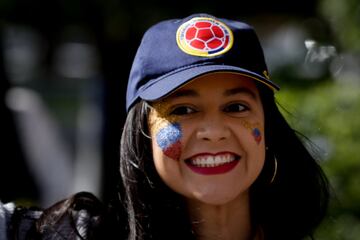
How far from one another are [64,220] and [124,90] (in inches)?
194

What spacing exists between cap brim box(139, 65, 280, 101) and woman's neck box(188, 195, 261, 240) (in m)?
0.40

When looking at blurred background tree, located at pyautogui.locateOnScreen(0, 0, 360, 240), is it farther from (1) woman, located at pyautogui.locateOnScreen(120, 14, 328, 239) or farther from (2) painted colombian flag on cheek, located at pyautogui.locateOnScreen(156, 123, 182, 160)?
(2) painted colombian flag on cheek, located at pyautogui.locateOnScreen(156, 123, 182, 160)

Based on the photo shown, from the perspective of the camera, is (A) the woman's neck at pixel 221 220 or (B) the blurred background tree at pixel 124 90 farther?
(B) the blurred background tree at pixel 124 90

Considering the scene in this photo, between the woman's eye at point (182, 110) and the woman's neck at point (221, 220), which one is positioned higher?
the woman's eye at point (182, 110)

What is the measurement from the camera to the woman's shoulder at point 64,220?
300 centimetres

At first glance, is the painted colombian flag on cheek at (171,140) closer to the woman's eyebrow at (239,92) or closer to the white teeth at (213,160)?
the white teeth at (213,160)

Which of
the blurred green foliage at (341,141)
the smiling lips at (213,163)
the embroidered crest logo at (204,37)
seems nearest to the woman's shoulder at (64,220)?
the smiling lips at (213,163)

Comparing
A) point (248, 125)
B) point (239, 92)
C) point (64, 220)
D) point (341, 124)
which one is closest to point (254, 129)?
point (248, 125)

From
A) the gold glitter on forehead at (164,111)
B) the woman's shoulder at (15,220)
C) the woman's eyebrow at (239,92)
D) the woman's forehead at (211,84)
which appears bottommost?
the woman's shoulder at (15,220)

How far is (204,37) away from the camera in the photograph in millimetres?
2982

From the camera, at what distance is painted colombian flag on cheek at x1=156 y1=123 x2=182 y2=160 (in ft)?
9.52

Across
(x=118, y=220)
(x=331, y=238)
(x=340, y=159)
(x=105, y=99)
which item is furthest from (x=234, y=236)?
(x=105, y=99)

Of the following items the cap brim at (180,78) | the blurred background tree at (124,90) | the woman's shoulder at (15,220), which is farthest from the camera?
the blurred background tree at (124,90)

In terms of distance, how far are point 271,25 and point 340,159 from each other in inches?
241
